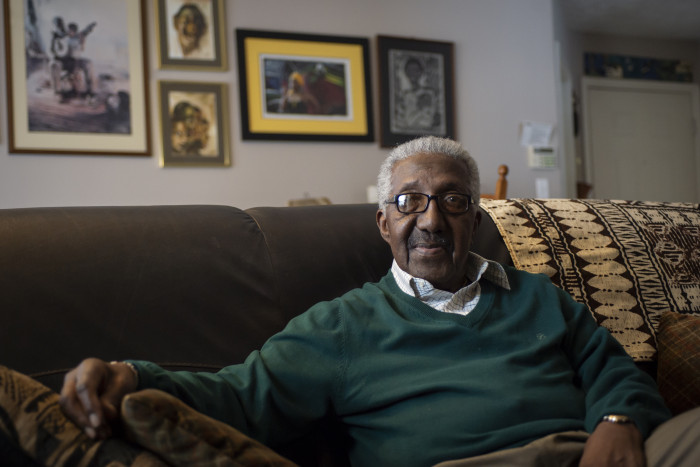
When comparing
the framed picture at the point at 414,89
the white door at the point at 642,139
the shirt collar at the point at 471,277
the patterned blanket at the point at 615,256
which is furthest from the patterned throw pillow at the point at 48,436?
the white door at the point at 642,139

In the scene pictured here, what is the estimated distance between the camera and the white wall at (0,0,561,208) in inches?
117

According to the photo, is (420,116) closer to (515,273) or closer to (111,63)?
(111,63)

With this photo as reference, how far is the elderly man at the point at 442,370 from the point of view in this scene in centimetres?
108

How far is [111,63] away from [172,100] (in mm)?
346

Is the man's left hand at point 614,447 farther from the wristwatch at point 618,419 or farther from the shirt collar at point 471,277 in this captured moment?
the shirt collar at point 471,277

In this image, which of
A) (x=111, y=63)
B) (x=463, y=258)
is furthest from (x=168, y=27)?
(x=463, y=258)

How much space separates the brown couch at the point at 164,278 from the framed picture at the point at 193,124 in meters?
1.77

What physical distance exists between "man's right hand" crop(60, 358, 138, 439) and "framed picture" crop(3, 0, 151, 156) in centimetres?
241

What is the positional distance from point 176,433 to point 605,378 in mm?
870

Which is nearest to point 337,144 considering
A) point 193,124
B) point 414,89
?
point 414,89

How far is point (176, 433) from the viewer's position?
0.78 m

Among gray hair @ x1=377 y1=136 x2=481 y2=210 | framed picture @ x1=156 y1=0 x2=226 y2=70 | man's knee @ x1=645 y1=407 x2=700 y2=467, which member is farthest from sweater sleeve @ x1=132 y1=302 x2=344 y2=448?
framed picture @ x1=156 y1=0 x2=226 y2=70

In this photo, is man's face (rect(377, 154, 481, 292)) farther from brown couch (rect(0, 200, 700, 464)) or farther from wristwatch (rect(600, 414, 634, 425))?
wristwatch (rect(600, 414, 634, 425))

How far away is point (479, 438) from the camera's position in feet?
3.63
